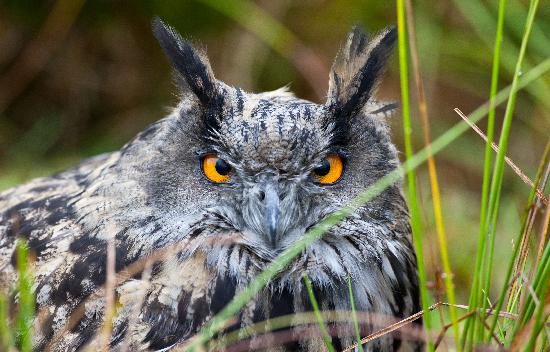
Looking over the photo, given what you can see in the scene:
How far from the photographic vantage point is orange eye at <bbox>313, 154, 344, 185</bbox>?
6.48 ft

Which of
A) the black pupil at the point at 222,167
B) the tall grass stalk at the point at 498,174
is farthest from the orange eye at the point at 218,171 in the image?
the tall grass stalk at the point at 498,174

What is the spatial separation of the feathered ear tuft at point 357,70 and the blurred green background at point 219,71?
153cm

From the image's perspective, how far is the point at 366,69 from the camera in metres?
2.11

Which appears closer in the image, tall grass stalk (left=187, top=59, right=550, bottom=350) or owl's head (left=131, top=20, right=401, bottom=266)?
tall grass stalk (left=187, top=59, right=550, bottom=350)

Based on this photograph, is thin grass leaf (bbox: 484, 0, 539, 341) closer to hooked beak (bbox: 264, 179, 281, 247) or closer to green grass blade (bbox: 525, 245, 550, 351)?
green grass blade (bbox: 525, 245, 550, 351)

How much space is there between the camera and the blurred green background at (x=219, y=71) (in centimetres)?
387

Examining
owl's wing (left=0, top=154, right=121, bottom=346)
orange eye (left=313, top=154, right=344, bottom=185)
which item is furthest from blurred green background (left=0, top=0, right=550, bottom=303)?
orange eye (left=313, top=154, right=344, bottom=185)

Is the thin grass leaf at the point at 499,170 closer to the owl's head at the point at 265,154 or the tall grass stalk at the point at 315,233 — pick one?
the tall grass stalk at the point at 315,233

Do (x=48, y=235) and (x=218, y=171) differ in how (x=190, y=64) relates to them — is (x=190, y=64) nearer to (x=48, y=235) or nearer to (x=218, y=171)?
(x=218, y=171)

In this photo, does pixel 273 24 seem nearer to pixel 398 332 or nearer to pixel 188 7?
pixel 188 7

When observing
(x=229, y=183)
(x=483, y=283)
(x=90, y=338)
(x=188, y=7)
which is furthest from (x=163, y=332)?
(x=188, y=7)

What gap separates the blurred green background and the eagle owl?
157cm

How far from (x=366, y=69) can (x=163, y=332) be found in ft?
2.56

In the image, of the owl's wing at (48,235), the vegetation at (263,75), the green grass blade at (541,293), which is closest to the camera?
the green grass blade at (541,293)
